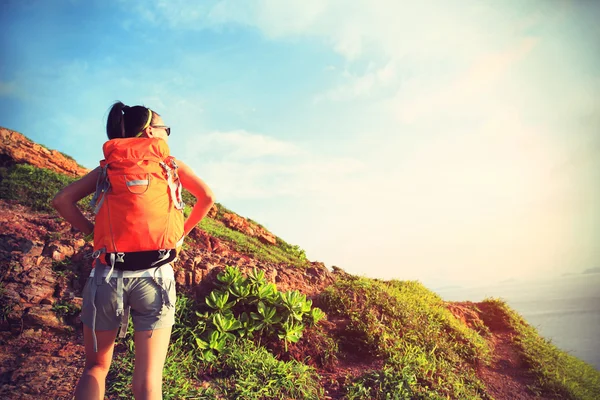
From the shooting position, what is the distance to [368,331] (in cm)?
520

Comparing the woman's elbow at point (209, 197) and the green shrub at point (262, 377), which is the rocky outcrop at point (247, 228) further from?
the woman's elbow at point (209, 197)

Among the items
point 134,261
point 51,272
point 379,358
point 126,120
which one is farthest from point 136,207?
point 379,358

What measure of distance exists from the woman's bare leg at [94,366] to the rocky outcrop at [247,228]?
8765mm

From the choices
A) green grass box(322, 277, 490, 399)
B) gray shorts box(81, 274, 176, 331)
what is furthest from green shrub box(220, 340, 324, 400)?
gray shorts box(81, 274, 176, 331)

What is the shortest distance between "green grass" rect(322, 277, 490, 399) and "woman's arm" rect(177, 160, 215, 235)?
8.55ft

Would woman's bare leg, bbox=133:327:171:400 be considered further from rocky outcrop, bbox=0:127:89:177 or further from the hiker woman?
rocky outcrop, bbox=0:127:89:177

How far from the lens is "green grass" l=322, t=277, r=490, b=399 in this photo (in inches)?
171

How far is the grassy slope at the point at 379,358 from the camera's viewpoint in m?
3.76

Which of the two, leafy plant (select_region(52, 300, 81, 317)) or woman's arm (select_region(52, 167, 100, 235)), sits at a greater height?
woman's arm (select_region(52, 167, 100, 235))

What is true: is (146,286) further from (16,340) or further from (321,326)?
(321,326)

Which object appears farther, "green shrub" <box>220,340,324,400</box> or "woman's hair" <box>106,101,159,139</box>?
"green shrub" <box>220,340,324,400</box>

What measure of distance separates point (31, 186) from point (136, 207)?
8.51 metres

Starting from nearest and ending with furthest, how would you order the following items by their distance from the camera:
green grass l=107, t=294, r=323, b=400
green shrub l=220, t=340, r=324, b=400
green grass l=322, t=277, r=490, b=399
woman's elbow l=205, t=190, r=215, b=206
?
woman's elbow l=205, t=190, r=215, b=206 < green grass l=107, t=294, r=323, b=400 < green shrub l=220, t=340, r=324, b=400 < green grass l=322, t=277, r=490, b=399

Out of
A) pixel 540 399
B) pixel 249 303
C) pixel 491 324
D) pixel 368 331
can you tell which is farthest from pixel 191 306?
pixel 491 324
